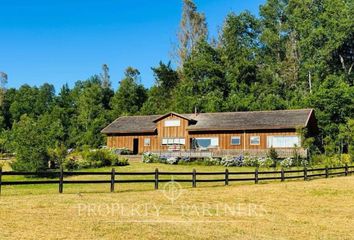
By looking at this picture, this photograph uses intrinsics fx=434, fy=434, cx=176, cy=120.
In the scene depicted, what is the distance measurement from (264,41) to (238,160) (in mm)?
36472

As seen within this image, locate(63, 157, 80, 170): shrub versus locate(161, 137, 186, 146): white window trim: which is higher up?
locate(161, 137, 186, 146): white window trim

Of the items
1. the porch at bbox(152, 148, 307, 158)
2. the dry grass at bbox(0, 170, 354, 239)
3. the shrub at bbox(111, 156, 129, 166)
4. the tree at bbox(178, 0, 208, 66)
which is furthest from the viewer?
the tree at bbox(178, 0, 208, 66)

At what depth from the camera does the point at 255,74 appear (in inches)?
2889

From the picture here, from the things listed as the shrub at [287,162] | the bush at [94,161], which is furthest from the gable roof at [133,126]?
the shrub at [287,162]

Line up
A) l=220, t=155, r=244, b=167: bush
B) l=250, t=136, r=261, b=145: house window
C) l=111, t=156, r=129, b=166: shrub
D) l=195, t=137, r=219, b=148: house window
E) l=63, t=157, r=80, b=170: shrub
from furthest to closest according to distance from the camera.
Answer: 1. l=195, t=137, r=219, b=148: house window
2. l=250, t=136, r=261, b=145: house window
3. l=220, t=155, r=244, b=167: bush
4. l=111, t=156, r=129, b=166: shrub
5. l=63, t=157, r=80, b=170: shrub

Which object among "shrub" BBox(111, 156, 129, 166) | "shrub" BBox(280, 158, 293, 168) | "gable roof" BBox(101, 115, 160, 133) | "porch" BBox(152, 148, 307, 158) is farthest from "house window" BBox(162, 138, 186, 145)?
"shrub" BBox(280, 158, 293, 168)

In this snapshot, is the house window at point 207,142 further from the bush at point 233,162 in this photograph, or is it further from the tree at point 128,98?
the tree at point 128,98

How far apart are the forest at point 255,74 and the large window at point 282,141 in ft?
27.3

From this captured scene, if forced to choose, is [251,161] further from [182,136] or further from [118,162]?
[118,162]

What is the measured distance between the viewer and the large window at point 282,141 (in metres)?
44.7

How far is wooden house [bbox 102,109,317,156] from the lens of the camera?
4522cm

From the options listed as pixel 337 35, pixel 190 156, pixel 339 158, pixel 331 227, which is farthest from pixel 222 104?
pixel 331 227

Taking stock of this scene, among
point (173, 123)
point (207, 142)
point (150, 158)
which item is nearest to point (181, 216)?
point (150, 158)

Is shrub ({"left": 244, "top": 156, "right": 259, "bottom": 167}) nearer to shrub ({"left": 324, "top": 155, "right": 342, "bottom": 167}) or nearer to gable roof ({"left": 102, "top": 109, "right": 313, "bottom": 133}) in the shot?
gable roof ({"left": 102, "top": 109, "right": 313, "bottom": 133})
